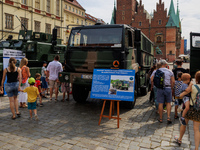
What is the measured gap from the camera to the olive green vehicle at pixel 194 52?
29.2 ft

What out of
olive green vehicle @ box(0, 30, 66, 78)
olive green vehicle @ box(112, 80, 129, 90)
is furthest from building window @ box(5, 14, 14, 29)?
olive green vehicle @ box(112, 80, 129, 90)

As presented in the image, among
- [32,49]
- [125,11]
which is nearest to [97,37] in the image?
[32,49]

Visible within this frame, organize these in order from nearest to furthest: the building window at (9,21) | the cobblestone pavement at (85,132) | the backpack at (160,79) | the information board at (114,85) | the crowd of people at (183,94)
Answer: the crowd of people at (183,94)
the cobblestone pavement at (85,132)
the information board at (114,85)
the backpack at (160,79)
the building window at (9,21)

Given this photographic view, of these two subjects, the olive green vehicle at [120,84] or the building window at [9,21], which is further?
the building window at [9,21]

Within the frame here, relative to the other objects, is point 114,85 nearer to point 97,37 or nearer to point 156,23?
point 97,37

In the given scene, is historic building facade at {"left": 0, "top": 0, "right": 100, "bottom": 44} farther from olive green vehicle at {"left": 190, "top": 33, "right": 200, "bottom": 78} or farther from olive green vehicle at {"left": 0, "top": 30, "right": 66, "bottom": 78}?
olive green vehicle at {"left": 190, "top": 33, "right": 200, "bottom": 78}

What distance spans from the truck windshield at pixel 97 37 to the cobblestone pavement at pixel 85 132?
225 cm

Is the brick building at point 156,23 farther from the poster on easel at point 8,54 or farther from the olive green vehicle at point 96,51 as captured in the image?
the olive green vehicle at point 96,51

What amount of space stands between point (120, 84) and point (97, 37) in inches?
80.5

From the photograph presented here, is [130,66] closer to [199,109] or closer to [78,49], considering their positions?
[78,49]

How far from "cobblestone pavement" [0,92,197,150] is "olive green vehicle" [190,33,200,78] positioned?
326 cm

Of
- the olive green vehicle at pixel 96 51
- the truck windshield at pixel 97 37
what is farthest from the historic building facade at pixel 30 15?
the olive green vehicle at pixel 96 51

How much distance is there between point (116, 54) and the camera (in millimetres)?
6340

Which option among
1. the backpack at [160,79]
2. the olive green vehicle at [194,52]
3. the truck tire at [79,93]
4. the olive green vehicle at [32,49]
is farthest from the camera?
the olive green vehicle at [32,49]
